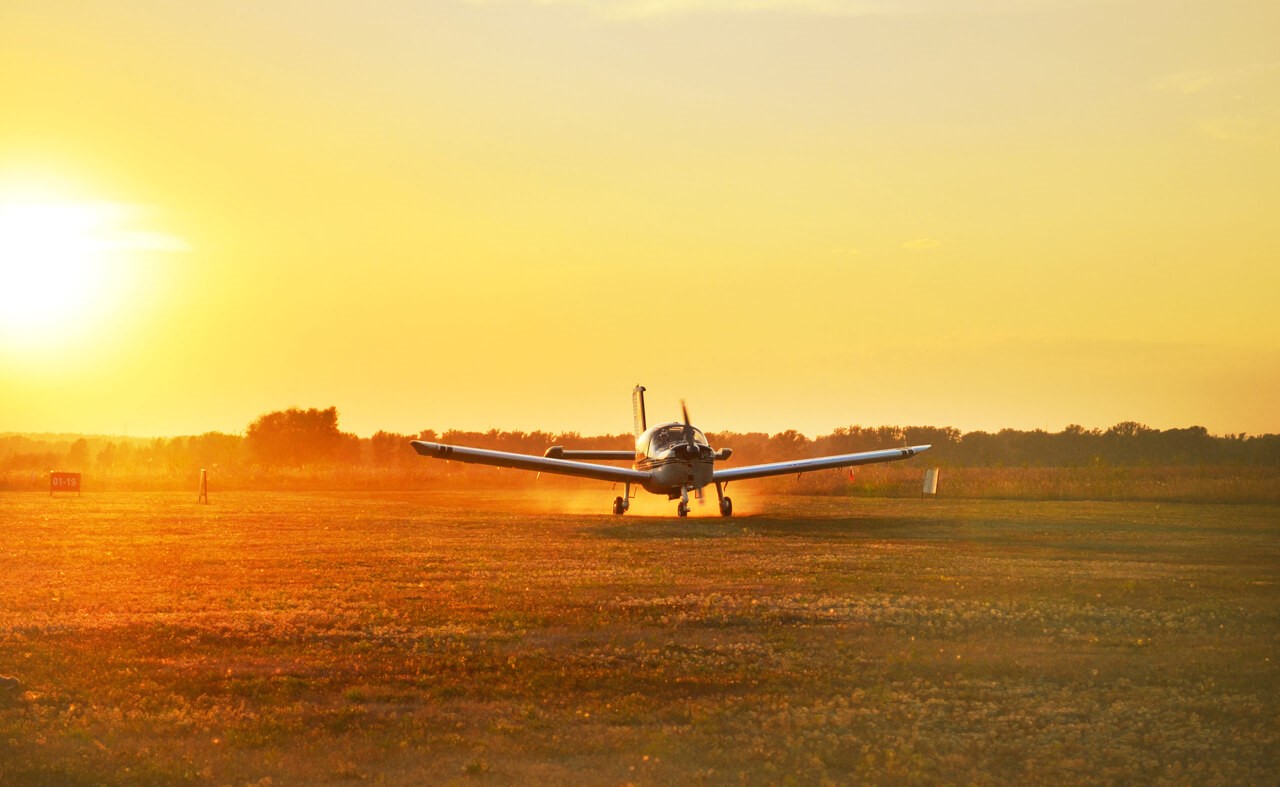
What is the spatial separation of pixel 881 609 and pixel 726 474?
876 inches

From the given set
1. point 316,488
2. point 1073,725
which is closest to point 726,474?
point 1073,725

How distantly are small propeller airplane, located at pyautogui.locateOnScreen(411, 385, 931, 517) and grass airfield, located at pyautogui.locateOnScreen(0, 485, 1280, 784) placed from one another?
30.9 ft

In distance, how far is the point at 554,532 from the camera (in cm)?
3156

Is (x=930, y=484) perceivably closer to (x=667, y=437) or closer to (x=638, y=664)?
(x=667, y=437)

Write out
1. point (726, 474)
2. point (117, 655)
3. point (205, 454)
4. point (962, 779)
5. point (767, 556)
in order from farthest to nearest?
point (205, 454), point (726, 474), point (767, 556), point (117, 655), point (962, 779)

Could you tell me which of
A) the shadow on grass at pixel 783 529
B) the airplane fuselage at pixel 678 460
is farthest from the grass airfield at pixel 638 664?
the airplane fuselage at pixel 678 460

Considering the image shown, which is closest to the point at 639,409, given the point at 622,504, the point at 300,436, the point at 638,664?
the point at 622,504

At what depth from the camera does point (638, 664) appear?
1252 centimetres

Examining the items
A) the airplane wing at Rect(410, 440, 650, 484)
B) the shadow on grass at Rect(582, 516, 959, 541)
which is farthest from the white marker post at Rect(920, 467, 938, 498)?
the airplane wing at Rect(410, 440, 650, 484)

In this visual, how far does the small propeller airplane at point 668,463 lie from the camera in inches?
1411

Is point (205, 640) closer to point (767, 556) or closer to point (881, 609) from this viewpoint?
point (881, 609)

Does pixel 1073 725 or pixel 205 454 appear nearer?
pixel 1073 725

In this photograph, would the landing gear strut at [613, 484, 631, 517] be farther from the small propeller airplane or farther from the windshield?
the windshield

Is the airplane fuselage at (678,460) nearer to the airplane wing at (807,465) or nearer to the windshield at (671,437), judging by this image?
the windshield at (671,437)
